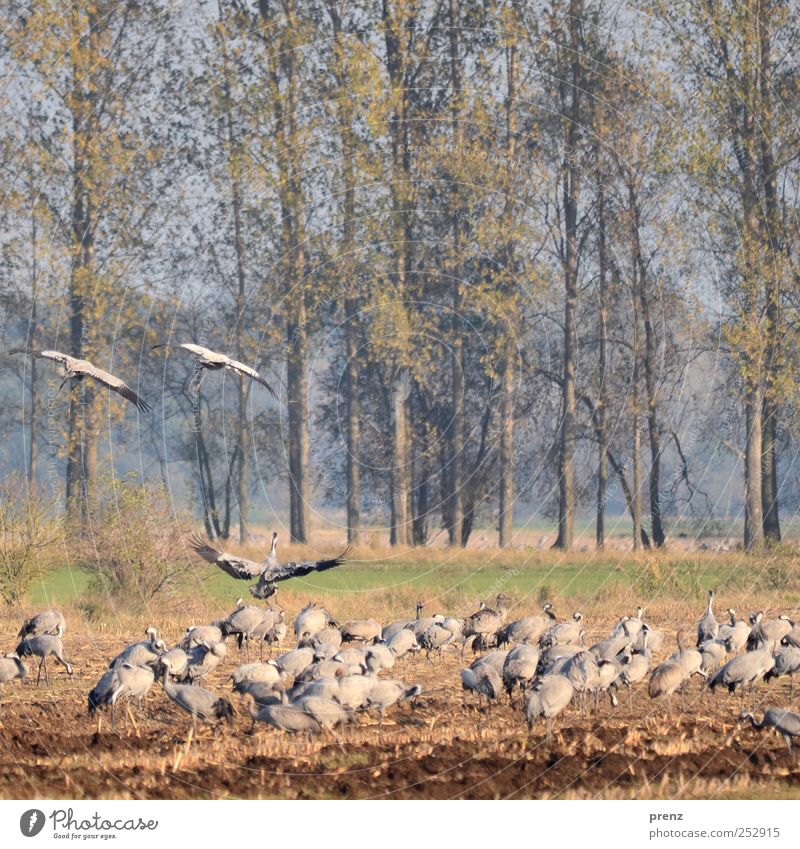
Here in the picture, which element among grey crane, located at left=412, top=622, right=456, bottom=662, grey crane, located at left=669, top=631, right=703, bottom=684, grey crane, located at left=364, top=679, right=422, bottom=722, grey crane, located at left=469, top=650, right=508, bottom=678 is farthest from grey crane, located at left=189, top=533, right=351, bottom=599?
grey crane, located at left=669, top=631, right=703, bottom=684

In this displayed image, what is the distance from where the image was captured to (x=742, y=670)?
19359mm

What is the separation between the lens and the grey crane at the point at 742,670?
19.4 metres

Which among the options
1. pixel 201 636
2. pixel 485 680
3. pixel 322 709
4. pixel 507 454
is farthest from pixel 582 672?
pixel 507 454

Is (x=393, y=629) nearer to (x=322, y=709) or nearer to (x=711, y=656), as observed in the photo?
(x=711, y=656)

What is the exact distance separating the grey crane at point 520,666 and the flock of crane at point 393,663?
2 cm

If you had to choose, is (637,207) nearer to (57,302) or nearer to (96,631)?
(57,302)

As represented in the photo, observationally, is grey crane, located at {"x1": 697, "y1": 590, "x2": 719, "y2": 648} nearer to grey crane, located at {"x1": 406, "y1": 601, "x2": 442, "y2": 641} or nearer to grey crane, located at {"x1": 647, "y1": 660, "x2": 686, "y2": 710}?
grey crane, located at {"x1": 647, "y1": 660, "x2": 686, "y2": 710}

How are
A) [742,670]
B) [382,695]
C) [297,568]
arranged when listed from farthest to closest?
[297,568], [742,670], [382,695]

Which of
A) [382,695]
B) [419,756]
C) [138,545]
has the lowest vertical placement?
[419,756]

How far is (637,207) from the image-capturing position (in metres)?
45.5

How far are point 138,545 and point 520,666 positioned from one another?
13.2 metres

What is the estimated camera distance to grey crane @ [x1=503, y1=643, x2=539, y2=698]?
18906 millimetres

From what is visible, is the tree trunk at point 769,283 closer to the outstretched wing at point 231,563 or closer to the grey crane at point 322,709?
the outstretched wing at point 231,563

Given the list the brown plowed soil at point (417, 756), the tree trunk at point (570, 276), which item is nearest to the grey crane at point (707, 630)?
the brown plowed soil at point (417, 756)
